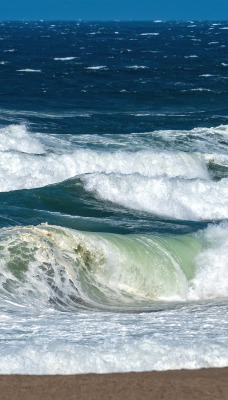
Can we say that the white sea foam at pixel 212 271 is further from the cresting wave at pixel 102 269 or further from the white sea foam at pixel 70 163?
the white sea foam at pixel 70 163

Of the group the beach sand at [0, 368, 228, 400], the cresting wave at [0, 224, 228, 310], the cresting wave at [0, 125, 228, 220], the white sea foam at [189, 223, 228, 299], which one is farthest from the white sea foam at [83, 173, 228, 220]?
the beach sand at [0, 368, 228, 400]

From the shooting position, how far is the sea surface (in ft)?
27.6

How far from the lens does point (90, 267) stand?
13445 mm

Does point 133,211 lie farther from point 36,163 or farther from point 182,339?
point 182,339

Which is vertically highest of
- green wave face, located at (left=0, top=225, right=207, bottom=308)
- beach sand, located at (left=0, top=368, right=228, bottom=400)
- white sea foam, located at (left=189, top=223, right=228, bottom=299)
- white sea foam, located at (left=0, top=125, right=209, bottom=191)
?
beach sand, located at (left=0, top=368, right=228, bottom=400)

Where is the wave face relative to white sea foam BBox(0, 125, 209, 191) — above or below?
above

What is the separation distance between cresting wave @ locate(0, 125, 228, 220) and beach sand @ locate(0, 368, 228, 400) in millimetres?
11682

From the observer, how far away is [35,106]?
3944 centimetres

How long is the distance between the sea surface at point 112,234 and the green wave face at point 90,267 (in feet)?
0.08

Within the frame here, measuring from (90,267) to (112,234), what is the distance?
1851mm

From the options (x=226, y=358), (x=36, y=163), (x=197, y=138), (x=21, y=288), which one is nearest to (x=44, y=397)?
(x=226, y=358)

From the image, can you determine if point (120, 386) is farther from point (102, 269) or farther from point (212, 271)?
point (212, 271)

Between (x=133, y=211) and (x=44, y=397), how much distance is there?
12.3 m

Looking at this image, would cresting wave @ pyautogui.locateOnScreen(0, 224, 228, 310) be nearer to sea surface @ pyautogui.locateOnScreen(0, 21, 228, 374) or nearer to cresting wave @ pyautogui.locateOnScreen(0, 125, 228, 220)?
sea surface @ pyautogui.locateOnScreen(0, 21, 228, 374)
